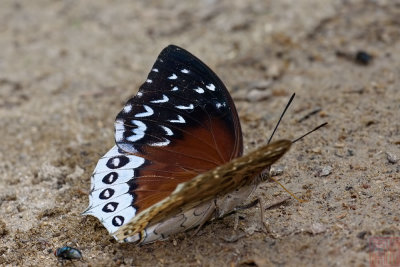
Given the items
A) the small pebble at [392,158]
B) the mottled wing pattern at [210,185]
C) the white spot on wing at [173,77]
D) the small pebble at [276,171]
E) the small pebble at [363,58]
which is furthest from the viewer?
the small pebble at [363,58]

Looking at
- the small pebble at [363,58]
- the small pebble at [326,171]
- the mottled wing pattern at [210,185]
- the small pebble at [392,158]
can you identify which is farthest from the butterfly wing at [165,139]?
the small pebble at [363,58]

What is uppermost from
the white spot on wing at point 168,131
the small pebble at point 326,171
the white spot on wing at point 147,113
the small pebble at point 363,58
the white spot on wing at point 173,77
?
the white spot on wing at point 173,77

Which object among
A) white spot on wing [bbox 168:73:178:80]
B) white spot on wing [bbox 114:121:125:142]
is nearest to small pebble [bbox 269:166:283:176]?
white spot on wing [bbox 168:73:178:80]

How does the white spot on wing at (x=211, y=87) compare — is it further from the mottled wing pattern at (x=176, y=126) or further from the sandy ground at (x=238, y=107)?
the sandy ground at (x=238, y=107)

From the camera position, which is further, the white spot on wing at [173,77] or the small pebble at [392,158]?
the small pebble at [392,158]

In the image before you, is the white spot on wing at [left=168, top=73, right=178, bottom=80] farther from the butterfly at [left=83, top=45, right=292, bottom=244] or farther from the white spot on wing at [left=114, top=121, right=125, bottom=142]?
the white spot on wing at [left=114, top=121, right=125, bottom=142]

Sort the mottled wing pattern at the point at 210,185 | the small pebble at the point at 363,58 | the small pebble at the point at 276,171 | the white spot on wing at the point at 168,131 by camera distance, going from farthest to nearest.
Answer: the small pebble at the point at 363,58, the small pebble at the point at 276,171, the white spot on wing at the point at 168,131, the mottled wing pattern at the point at 210,185

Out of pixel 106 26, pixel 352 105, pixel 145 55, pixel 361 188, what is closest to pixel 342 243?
pixel 361 188

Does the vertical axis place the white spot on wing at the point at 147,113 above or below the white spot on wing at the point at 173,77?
below
